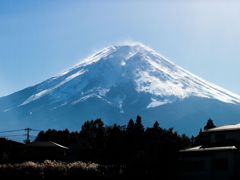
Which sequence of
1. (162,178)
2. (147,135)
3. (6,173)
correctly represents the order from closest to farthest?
(6,173) → (162,178) → (147,135)

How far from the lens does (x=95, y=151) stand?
3561 inches

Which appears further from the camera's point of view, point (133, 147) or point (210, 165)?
point (133, 147)

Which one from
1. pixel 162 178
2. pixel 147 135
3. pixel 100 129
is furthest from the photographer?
pixel 100 129

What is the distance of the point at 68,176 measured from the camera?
2131 inches

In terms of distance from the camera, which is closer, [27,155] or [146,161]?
[146,161]

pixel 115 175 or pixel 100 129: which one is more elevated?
pixel 100 129

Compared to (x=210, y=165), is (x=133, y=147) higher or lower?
higher

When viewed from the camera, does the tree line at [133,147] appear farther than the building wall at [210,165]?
Yes

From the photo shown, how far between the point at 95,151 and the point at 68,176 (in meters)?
36.4

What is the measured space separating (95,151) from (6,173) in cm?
3778

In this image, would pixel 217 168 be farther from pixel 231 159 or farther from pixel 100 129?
pixel 100 129

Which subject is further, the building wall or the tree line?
the tree line

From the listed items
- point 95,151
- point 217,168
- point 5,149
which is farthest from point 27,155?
point 217,168

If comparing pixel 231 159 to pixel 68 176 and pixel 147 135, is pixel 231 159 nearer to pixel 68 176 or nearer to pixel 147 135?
pixel 68 176
